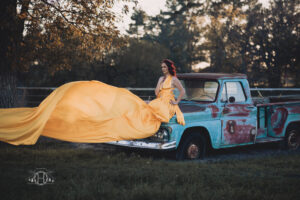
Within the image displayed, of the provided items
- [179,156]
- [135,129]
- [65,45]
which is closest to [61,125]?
[135,129]

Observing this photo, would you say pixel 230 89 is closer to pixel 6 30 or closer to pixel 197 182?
pixel 197 182

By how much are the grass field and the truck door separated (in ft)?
2.50

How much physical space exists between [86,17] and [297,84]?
31360 millimetres

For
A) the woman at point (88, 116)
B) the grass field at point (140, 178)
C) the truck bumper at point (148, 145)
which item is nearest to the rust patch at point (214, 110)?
the woman at point (88, 116)

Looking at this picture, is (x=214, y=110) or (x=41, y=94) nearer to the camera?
(x=214, y=110)

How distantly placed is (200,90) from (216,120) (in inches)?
34.7

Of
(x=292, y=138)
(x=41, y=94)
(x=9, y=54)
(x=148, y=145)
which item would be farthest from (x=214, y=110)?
(x=41, y=94)

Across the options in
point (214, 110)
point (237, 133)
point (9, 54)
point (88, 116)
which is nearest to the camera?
point (88, 116)

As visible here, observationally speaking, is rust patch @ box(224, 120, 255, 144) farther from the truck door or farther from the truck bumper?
the truck bumper

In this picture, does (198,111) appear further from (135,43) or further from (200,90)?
(135,43)

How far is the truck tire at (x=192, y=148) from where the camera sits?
26.8ft

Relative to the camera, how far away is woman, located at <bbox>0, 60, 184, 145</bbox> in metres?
7.12

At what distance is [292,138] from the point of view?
10.8 m

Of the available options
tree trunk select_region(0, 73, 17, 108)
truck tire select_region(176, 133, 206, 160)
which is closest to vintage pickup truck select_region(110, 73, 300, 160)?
truck tire select_region(176, 133, 206, 160)
